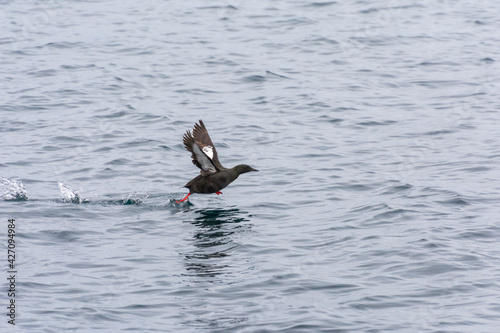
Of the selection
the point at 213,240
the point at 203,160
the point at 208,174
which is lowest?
the point at 213,240

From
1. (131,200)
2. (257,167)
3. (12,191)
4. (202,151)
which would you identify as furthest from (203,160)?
(12,191)

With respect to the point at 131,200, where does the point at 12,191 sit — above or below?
above

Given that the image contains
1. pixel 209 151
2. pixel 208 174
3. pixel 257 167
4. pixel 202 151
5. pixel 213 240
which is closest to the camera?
pixel 213 240

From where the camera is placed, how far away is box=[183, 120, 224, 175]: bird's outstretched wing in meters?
13.1

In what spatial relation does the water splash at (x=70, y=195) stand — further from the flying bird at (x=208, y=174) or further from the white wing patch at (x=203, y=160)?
the white wing patch at (x=203, y=160)

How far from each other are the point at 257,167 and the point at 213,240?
3.73 meters

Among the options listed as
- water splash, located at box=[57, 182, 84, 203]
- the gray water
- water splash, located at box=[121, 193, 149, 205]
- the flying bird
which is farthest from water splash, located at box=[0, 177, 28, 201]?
the flying bird

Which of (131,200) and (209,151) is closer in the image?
(209,151)

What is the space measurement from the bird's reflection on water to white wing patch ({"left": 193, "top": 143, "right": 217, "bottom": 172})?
2.30ft

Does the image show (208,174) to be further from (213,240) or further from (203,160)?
(213,240)

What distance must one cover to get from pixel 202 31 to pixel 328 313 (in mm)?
18042

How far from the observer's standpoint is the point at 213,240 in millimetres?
11969

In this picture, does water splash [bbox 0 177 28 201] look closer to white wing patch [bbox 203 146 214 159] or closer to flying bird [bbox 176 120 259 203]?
flying bird [bbox 176 120 259 203]

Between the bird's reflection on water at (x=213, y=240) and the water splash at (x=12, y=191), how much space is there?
9.55ft
